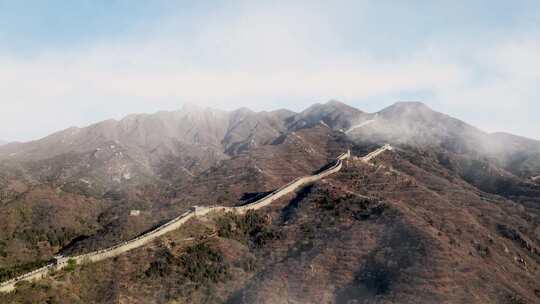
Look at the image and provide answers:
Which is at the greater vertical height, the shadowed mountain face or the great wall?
the great wall

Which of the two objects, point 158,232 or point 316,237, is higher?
point 158,232

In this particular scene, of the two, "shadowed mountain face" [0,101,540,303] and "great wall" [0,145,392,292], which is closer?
"great wall" [0,145,392,292]

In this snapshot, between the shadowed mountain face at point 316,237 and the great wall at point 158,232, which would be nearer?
the great wall at point 158,232

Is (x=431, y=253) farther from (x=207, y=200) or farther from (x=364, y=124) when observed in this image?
(x=364, y=124)

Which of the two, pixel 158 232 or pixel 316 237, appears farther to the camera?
pixel 316 237

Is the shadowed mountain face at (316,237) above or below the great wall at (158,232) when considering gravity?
below

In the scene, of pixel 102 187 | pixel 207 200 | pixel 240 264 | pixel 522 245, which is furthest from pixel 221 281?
pixel 102 187

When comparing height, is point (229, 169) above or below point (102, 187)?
above

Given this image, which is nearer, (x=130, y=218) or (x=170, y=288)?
(x=170, y=288)
